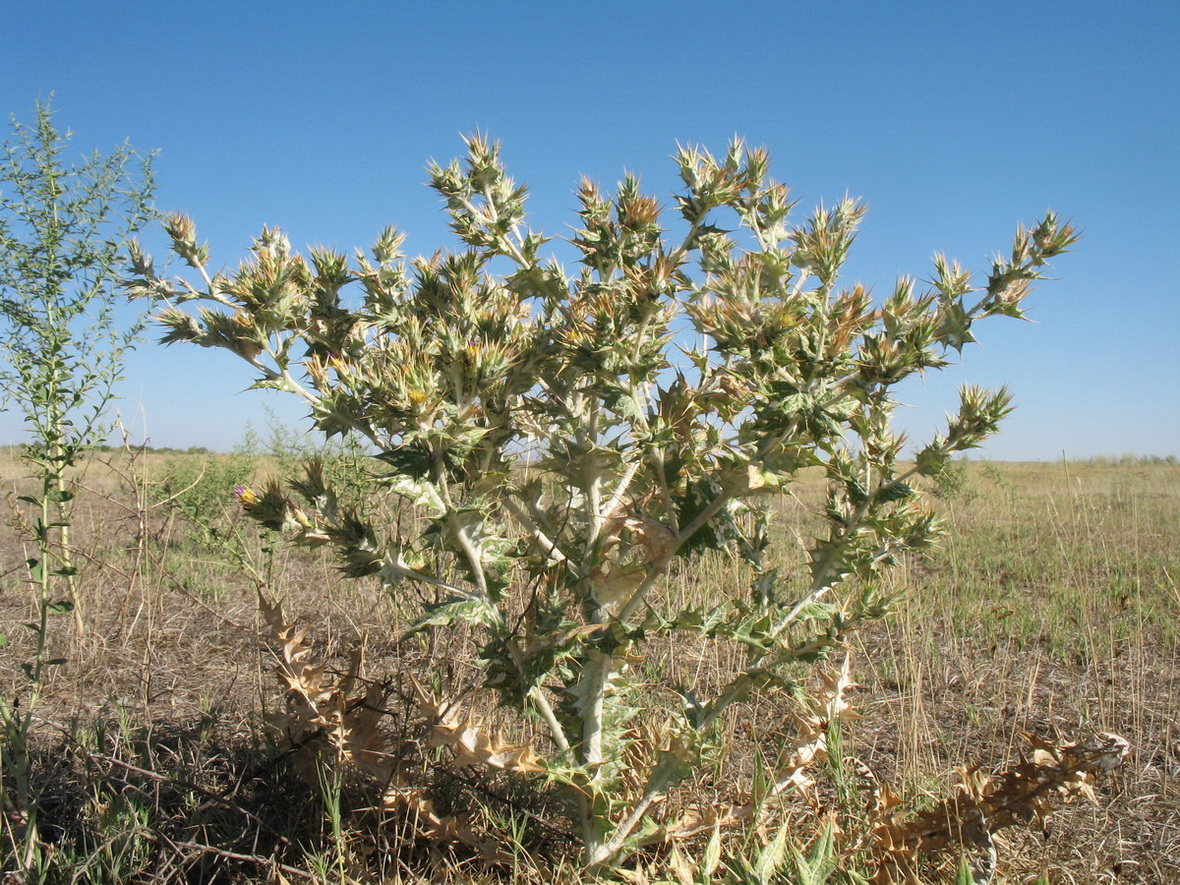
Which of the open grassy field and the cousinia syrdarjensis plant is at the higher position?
the cousinia syrdarjensis plant

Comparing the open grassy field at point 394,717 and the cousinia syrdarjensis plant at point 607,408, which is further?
the open grassy field at point 394,717

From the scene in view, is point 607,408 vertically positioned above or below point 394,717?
above

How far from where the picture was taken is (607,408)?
1.76 metres

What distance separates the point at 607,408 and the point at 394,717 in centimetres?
169

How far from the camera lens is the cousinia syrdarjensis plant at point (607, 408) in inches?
65.2

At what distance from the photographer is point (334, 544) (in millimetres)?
1874

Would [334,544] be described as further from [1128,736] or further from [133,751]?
[1128,736]

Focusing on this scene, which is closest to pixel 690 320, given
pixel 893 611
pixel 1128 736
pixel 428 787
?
pixel 893 611

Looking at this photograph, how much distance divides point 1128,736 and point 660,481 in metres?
2.94

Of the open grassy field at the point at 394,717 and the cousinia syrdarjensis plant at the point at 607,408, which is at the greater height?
the cousinia syrdarjensis plant at the point at 607,408

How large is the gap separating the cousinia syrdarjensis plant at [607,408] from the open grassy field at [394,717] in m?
0.46

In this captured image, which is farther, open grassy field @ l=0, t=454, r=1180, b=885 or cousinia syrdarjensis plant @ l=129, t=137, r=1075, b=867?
open grassy field @ l=0, t=454, r=1180, b=885

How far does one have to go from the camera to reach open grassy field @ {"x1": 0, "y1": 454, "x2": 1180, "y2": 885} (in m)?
2.25

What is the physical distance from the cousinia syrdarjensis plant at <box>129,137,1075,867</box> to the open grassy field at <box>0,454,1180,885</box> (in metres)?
0.46
